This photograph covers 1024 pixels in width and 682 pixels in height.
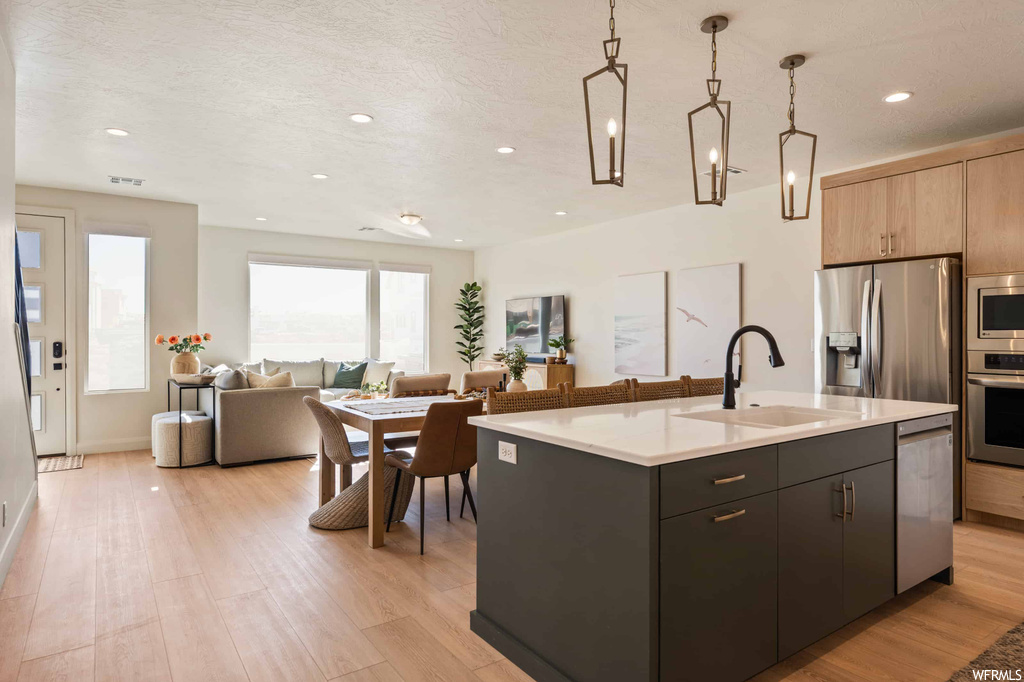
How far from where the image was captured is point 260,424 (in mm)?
5289

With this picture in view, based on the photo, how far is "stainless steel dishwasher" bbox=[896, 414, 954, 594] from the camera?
2.45m

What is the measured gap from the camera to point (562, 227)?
24.3 feet

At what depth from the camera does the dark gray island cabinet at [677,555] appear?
162 cm

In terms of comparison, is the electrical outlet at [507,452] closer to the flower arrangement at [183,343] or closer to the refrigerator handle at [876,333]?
the refrigerator handle at [876,333]

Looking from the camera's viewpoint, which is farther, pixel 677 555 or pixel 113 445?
pixel 113 445

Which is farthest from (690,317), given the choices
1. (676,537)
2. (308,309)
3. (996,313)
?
(308,309)

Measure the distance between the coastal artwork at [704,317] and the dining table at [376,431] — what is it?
321cm

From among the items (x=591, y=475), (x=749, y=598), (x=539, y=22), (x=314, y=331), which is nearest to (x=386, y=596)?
(x=591, y=475)

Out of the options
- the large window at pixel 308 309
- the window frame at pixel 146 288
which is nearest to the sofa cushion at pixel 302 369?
the large window at pixel 308 309

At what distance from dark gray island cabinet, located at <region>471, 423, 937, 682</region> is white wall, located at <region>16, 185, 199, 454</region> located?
5.22m

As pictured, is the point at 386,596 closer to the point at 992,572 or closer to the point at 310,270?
the point at 992,572

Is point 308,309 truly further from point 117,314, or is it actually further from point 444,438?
point 444,438

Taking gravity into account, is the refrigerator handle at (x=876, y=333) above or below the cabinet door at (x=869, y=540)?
above

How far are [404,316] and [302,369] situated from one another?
1907 mm
